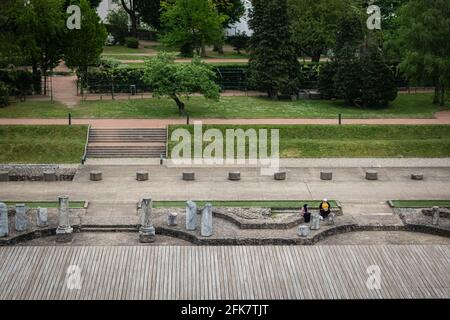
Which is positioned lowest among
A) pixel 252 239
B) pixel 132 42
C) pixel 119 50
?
pixel 252 239

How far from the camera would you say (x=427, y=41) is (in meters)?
67.9

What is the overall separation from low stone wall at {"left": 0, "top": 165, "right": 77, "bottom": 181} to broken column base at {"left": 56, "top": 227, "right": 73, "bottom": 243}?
12502 millimetres

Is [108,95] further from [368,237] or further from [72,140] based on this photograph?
[368,237]

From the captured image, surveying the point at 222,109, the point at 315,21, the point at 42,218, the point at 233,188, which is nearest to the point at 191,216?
the point at 42,218

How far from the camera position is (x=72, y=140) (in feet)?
202

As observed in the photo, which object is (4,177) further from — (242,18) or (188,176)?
(242,18)

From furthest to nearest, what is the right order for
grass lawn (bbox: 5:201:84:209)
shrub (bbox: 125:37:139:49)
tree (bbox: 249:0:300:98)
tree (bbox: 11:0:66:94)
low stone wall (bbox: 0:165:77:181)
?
shrub (bbox: 125:37:139:49)
tree (bbox: 249:0:300:98)
tree (bbox: 11:0:66:94)
low stone wall (bbox: 0:165:77:181)
grass lawn (bbox: 5:201:84:209)

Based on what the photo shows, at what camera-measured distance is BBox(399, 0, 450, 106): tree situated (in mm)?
67000

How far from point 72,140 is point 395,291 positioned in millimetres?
31109

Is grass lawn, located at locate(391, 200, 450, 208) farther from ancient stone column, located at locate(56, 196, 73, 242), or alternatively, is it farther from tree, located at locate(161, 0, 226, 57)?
tree, located at locate(161, 0, 226, 57)

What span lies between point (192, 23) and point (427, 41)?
23469mm

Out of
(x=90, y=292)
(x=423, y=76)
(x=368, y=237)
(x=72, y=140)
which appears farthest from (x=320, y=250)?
(x=423, y=76)

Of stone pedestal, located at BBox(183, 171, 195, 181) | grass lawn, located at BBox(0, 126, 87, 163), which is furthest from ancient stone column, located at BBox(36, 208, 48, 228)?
grass lawn, located at BBox(0, 126, 87, 163)

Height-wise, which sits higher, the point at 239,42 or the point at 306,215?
the point at 239,42
